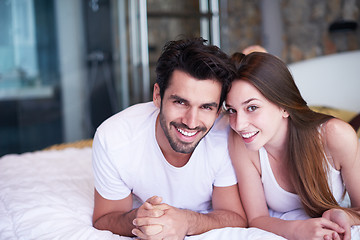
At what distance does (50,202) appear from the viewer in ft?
4.74

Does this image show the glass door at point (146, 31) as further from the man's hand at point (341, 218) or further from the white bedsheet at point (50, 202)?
the man's hand at point (341, 218)

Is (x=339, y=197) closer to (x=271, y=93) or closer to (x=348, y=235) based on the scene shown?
(x=348, y=235)

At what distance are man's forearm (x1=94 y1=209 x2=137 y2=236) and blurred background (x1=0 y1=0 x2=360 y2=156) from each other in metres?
2.32

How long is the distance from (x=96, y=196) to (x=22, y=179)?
0.48 m

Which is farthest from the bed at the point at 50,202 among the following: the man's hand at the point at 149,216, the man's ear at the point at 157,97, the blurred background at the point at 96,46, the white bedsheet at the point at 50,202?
the blurred background at the point at 96,46

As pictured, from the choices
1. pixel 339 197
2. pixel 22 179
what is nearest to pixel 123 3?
pixel 22 179

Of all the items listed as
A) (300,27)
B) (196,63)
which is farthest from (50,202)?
(300,27)

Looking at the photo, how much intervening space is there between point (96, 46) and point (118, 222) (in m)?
2.66

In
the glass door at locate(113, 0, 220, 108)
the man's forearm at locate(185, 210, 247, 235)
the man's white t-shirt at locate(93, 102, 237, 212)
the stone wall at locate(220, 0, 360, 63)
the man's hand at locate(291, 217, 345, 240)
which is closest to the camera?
the man's hand at locate(291, 217, 345, 240)

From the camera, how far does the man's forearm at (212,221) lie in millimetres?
1242

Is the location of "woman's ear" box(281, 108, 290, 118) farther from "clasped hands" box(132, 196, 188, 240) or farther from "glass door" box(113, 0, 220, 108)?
"glass door" box(113, 0, 220, 108)

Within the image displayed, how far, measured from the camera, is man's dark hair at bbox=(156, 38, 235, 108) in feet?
4.20

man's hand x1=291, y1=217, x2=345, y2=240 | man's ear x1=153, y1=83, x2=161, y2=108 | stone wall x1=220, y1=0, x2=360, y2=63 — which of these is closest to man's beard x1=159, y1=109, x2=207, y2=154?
man's ear x1=153, y1=83, x2=161, y2=108

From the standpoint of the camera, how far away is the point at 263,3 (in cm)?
367
